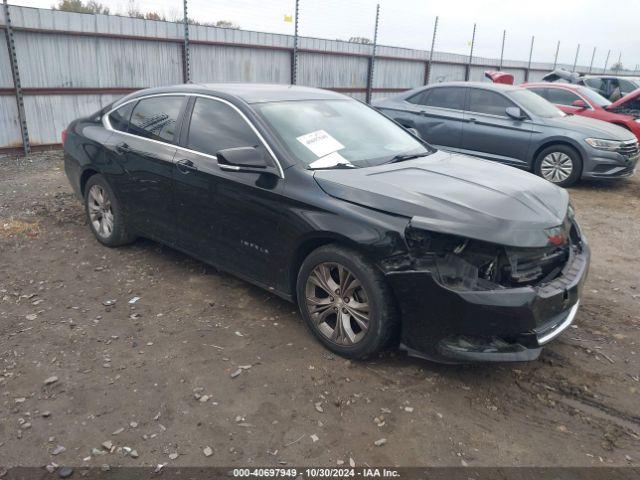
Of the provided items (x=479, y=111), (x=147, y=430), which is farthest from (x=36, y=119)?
(x=147, y=430)

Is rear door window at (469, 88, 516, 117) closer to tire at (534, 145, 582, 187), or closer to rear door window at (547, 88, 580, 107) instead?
tire at (534, 145, 582, 187)

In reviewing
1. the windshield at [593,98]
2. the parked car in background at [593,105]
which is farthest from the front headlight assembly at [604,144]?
the windshield at [593,98]

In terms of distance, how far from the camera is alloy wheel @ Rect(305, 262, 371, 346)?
3.23 metres

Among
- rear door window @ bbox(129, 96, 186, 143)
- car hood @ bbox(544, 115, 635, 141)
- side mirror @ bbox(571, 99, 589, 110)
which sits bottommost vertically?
car hood @ bbox(544, 115, 635, 141)

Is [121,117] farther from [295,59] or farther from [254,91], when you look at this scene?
[295,59]

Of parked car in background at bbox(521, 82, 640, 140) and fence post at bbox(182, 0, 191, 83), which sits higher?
fence post at bbox(182, 0, 191, 83)

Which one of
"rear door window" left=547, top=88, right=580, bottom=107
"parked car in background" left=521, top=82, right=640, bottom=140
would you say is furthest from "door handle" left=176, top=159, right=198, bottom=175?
"rear door window" left=547, top=88, right=580, bottom=107

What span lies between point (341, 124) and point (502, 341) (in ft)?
6.91

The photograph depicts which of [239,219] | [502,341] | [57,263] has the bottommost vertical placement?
[57,263]

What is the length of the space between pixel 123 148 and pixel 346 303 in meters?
2.74

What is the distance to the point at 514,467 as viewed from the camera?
8.29 feet

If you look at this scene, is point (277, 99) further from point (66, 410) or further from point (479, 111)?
point (479, 111)

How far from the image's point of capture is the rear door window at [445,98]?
9031 millimetres

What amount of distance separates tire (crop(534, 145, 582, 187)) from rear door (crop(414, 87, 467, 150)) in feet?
4.48
